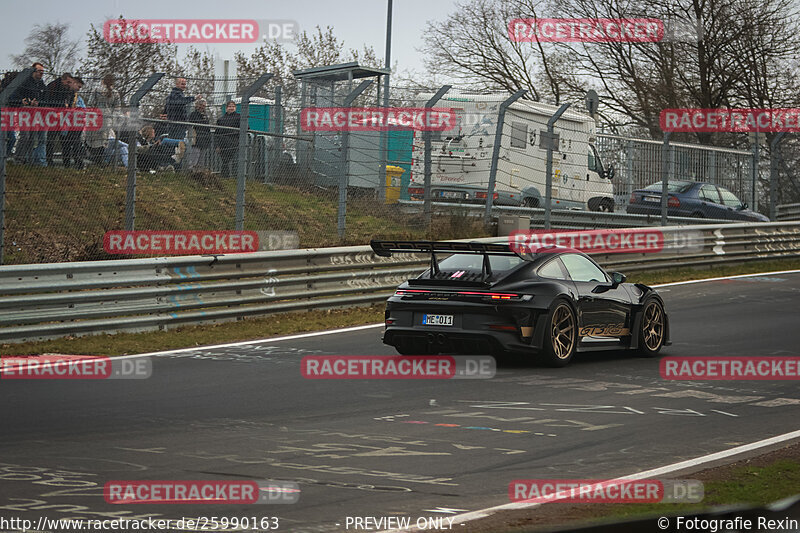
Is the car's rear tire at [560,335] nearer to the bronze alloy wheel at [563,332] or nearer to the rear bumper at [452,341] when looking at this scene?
the bronze alloy wheel at [563,332]

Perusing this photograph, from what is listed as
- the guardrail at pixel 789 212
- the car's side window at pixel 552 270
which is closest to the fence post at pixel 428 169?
the car's side window at pixel 552 270

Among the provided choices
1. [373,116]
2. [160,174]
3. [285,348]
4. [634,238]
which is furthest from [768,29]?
[285,348]

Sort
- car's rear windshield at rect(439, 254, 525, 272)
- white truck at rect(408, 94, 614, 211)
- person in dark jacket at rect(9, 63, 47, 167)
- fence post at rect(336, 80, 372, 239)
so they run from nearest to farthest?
1. car's rear windshield at rect(439, 254, 525, 272)
2. person in dark jacket at rect(9, 63, 47, 167)
3. fence post at rect(336, 80, 372, 239)
4. white truck at rect(408, 94, 614, 211)

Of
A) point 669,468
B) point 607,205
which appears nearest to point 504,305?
point 669,468

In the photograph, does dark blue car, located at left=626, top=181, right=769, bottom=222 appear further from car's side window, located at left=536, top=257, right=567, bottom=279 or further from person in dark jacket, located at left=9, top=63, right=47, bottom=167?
person in dark jacket, located at left=9, top=63, right=47, bottom=167

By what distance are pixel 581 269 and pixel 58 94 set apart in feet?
25.5

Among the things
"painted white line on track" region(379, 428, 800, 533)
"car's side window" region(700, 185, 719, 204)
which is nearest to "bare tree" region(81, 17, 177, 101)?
"car's side window" region(700, 185, 719, 204)

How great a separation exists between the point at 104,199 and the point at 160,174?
2.95 ft

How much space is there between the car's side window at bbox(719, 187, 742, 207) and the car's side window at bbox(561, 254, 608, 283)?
51.0ft

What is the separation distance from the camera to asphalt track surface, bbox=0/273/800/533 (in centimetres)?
598

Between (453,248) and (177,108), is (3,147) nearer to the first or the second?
(177,108)

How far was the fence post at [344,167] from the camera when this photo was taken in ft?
57.0

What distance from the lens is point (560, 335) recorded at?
1118cm

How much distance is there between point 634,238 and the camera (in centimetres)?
2059
